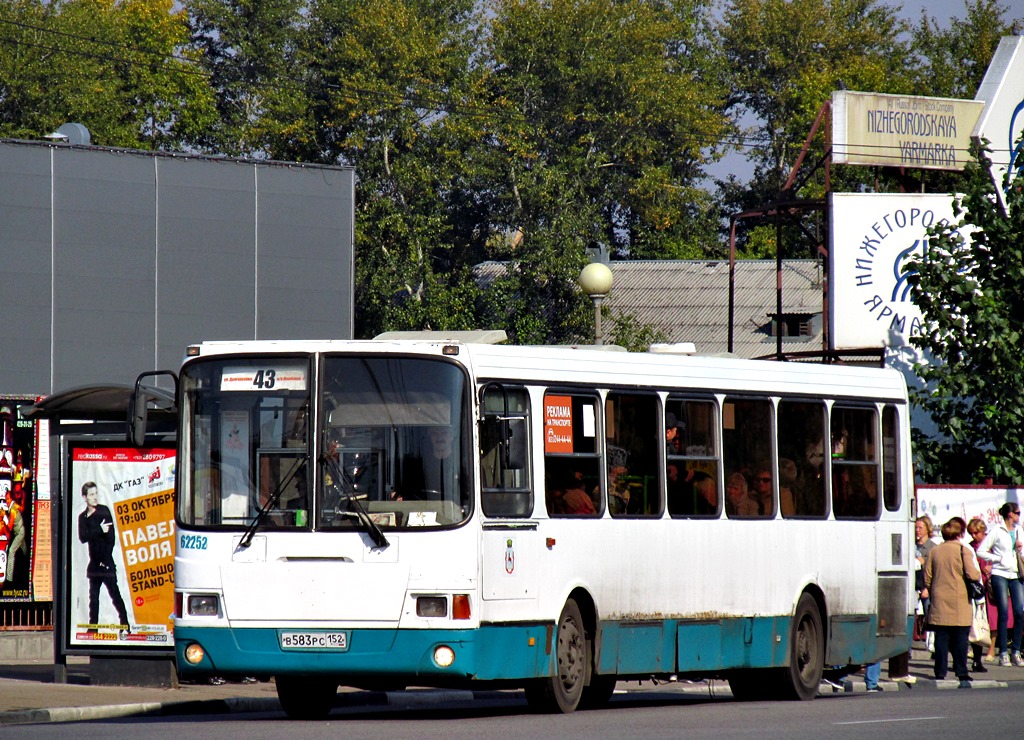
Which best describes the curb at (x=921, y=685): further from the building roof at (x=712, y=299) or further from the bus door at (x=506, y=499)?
the building roof at (x=712, y=299)

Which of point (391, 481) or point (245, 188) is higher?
point (245, 188)

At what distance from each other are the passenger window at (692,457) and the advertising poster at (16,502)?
8.12 m

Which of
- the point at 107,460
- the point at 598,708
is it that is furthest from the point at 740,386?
the point at 107,460

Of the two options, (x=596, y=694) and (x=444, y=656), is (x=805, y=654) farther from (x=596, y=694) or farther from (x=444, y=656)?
(x=444, y=656)

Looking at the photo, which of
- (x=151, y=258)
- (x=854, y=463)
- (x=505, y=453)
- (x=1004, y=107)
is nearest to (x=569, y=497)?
(x=505, y=453)

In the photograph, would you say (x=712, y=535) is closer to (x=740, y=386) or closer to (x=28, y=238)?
(x=740, y=386)

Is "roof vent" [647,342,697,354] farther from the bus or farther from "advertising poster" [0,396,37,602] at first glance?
"advertising poster" [0,396,37,602]

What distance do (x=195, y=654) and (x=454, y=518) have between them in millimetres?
2033

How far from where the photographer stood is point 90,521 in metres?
17.5

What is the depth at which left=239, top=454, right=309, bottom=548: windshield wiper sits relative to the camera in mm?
12797

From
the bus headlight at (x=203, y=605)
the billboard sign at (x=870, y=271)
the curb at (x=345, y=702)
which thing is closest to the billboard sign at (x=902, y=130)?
the billboard sign at (x=870, y=271)

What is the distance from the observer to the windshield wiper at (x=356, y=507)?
12.5 meters

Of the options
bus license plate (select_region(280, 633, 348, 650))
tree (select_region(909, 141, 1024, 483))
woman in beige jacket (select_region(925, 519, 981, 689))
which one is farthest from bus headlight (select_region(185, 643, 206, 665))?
tree (select_region(909, 141, 1024, 483))

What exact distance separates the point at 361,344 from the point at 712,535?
12.2 feet
